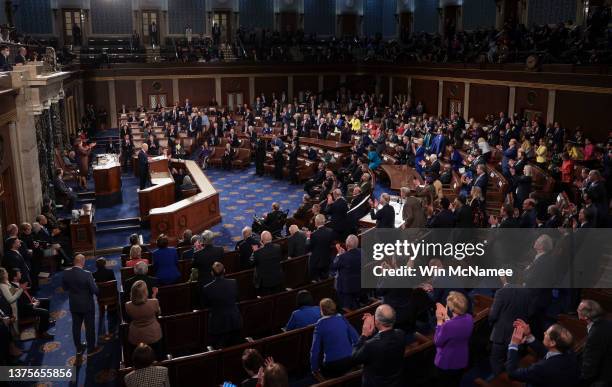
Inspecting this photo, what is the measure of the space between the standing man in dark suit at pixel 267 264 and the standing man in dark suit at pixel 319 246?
30.2 inches

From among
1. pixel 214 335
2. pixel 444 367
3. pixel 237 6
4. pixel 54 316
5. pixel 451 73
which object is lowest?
pixel 54 316

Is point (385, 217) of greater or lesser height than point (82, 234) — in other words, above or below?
above

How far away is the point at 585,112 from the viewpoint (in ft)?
56.0

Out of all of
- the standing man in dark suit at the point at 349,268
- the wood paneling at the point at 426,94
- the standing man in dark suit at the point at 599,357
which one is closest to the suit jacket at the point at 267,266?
the standing man in dark suit at the point at 349,268

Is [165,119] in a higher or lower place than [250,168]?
higher

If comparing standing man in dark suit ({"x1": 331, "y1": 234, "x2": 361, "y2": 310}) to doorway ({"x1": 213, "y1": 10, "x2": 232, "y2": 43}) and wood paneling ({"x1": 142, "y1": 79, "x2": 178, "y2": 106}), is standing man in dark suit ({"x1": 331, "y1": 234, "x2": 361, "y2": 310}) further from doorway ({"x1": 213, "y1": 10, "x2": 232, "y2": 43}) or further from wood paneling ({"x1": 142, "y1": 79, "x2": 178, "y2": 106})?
doorway ({"x1": 213, "y1": 10, "x2": 232, "y2": 43})

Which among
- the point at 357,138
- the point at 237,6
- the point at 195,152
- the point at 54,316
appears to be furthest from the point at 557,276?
the point at 237,6

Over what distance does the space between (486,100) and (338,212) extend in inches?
564

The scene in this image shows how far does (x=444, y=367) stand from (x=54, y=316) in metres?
6.56

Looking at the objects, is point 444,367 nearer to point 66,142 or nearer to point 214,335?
point 214,335

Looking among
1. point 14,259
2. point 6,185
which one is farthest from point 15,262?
point 6,185

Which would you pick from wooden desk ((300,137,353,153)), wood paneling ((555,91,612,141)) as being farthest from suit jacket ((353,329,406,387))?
wooden desk ((300,137,353,153))

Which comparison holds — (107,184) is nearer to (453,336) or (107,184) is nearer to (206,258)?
(206,258)

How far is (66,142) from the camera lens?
20516 millimetres
